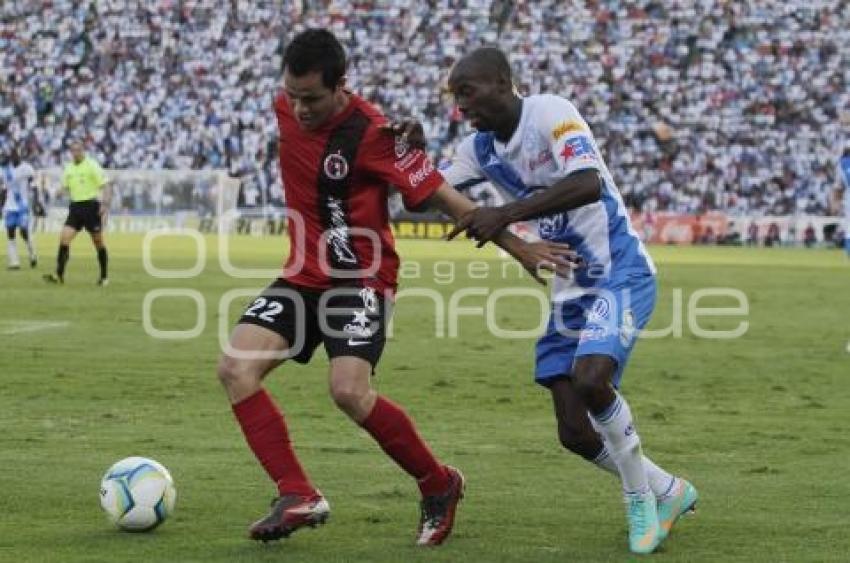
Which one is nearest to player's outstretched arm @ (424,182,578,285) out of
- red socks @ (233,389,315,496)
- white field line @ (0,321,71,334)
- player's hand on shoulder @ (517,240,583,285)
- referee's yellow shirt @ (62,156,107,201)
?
player's hand on shoulder @ (517,240,583,285)

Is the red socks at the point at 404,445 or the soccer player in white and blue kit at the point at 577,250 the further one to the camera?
the red socks at the point at 404,445

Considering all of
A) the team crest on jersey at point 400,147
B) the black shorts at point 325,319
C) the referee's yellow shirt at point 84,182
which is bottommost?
the referee's yellow shirt at point 84,182

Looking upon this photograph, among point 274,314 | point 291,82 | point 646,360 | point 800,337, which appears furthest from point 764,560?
point 800,337

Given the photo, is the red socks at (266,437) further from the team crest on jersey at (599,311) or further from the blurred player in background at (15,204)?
the blurred player in background at (15,204)

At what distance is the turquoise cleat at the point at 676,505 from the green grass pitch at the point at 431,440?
0.10 metres

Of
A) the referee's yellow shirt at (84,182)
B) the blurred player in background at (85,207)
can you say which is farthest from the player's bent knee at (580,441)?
the referee's yellow shirt at (84,182)

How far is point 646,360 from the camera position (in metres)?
17.5

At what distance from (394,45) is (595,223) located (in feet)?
170

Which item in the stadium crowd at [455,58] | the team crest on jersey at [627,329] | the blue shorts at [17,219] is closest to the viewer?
the team crest on jersey at [627,329]

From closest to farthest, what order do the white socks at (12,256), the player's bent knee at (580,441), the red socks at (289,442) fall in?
the red socks at (289,442), the player's bent knee at (580,441), the white socks at (12,256)

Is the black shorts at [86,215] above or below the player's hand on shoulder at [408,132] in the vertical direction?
below

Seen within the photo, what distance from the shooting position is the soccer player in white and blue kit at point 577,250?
7.67 m

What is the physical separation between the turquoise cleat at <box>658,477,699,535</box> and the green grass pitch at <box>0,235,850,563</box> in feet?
0.33

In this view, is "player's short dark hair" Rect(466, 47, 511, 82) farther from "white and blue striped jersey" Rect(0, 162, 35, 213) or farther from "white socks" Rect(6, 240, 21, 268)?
"white socks" Rect(6, 240, 21, 268)
